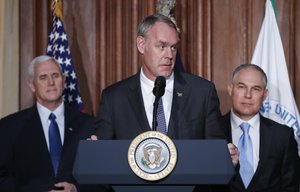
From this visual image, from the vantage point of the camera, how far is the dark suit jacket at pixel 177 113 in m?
2.74

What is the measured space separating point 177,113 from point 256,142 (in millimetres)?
957

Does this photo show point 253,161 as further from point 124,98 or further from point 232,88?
point 124,98

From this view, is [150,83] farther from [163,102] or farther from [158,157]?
[158,157]

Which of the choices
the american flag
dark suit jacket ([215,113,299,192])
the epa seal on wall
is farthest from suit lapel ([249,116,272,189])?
the epa seal on wall

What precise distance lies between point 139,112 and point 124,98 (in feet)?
0.44

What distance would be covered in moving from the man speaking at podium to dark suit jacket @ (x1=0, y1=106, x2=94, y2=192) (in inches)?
28.5

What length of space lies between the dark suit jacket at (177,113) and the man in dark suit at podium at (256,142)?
2.13 feet

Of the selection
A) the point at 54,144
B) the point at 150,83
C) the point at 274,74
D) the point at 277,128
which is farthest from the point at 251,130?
the point at 54,144

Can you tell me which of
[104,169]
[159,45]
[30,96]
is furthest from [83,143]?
[30,96]

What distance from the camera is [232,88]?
12.1 ft

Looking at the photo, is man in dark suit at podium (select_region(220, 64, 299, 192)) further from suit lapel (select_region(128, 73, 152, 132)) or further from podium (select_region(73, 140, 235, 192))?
podium (select_region(73, 140, 235, 192))

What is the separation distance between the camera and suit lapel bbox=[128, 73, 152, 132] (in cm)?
277

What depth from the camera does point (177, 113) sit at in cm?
275

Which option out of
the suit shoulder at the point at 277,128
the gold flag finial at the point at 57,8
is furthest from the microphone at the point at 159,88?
the gold flag finial at the point at 57,8
